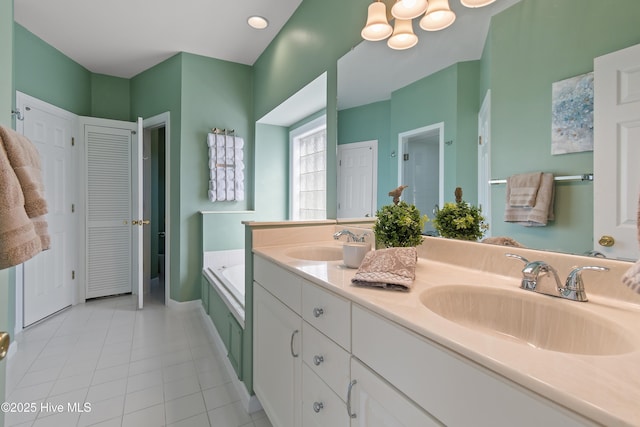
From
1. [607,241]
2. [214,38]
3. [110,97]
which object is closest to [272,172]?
[214,38]

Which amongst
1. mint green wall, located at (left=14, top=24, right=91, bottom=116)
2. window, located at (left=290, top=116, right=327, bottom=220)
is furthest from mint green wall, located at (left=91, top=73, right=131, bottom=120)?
window, located at (left=290, top=116, right=327, bottom=220)

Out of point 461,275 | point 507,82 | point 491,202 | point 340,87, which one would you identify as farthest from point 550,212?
point 340,87

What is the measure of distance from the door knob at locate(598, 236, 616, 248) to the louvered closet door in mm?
4097

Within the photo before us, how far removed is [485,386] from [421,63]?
4.21 feet

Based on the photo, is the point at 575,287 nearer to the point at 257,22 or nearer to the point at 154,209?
the point at 257,22

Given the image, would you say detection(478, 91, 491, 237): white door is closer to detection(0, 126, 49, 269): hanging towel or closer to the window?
detection(0, 126, 49, 269): hanging towel

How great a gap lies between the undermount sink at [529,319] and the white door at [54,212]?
135 inches

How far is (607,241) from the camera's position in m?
0.77

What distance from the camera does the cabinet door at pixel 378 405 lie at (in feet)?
1.99

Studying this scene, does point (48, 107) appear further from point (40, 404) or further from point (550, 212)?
point (550, 212)

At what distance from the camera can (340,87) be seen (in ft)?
5.94

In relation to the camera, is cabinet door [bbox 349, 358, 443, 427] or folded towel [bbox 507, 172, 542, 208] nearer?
cabinet door [bbox 349, 358, 443, 427]

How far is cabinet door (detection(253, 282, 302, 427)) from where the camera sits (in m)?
1.14

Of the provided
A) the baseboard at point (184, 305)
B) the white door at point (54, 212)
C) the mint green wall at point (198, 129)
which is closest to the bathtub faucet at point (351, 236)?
the mint green wall at point (198, 129)
